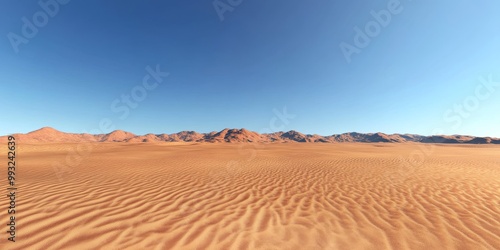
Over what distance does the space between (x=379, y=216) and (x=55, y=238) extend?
6.14 meters

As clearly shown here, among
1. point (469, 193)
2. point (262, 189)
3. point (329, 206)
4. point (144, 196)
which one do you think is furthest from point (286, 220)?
point (469, 193)

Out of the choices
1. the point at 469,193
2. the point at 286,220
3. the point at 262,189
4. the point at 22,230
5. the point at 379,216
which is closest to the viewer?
the point at 22,230

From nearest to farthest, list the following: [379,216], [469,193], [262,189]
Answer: [379,216] → [469,193] → [262,189]

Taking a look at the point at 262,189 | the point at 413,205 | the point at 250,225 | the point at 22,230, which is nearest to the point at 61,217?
the point at 22,230

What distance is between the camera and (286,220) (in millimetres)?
4180

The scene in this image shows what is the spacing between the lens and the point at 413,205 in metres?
5.15

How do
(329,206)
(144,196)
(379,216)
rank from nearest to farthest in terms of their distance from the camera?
1. (379,216)
2. (329,206)
3. (144,196)

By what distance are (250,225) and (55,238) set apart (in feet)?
10.5

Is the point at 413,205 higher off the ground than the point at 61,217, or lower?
lower

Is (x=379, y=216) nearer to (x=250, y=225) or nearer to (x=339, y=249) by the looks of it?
(x=339, y=249)

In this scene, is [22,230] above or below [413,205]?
above

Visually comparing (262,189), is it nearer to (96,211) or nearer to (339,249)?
(339,249)

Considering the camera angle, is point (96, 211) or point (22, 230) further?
point (96, 211)

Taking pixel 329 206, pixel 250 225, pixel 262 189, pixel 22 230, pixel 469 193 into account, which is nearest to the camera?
pixel 22 230
